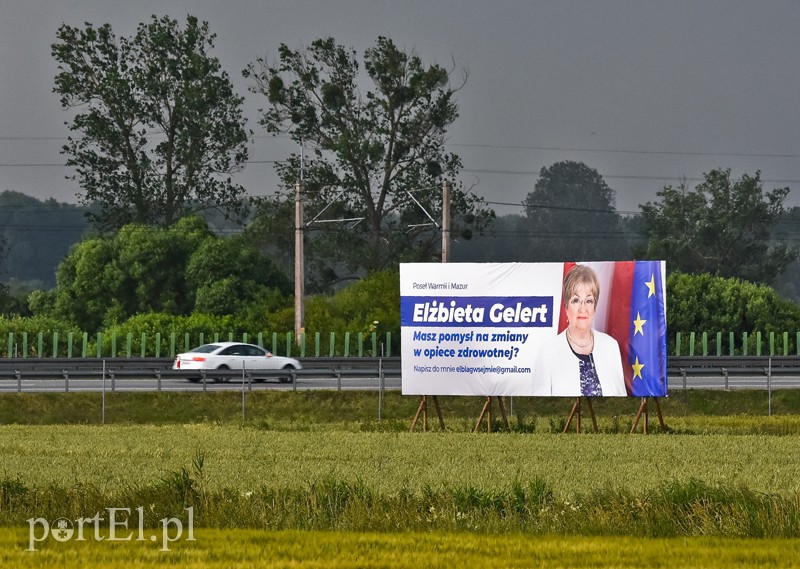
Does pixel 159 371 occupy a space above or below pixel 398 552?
above

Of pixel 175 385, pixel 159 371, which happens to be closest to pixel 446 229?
pixel 175 385

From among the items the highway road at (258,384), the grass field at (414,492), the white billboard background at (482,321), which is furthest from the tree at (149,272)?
the white billboard background at (482,321)

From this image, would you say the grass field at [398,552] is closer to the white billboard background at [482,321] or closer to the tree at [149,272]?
the white billboard background at [482,321]

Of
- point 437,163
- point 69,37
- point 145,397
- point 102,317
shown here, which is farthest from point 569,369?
point 69,37

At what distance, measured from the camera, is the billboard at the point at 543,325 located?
26.3 meters

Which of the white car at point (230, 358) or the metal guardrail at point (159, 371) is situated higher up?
the white car at point (230, 358)

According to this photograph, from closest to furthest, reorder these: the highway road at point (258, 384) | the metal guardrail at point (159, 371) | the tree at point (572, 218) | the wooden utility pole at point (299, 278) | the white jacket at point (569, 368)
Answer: the white jacket at point (569, 368)
the highway road at point (258, 384)
the metal guardrail at point (159, 371)
the wooden utility pole at point (299, 278)
the tree at point (572, 218)

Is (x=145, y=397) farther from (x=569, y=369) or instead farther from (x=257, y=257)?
(x=257, y=257)

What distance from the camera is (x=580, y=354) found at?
26516mm

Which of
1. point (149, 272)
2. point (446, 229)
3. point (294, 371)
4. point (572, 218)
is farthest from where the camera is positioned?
point (572, 218)

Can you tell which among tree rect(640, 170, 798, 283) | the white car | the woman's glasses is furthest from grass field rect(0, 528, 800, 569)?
tree rect(640, 170, 798, 283)

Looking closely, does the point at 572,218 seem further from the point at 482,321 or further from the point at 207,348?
the point at 482,321

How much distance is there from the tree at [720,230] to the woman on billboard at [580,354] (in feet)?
209

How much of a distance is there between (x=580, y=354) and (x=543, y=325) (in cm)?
84
